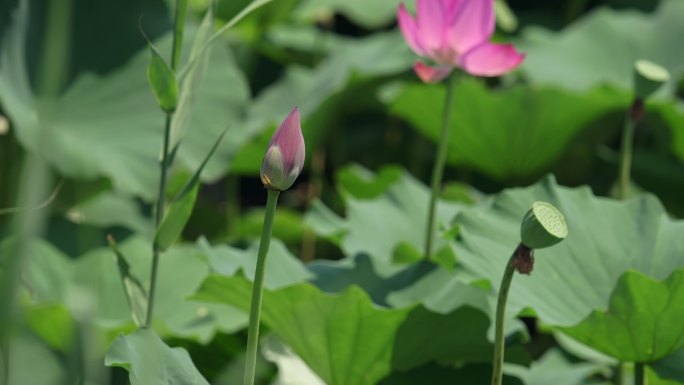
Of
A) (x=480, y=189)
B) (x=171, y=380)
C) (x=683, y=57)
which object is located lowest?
(x=480, y=189)

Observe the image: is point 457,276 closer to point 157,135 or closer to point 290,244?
point 157,135

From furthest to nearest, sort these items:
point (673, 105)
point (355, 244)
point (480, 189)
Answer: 1. point (480, 189)
2. point (673, 105)
3. point (355, 244)

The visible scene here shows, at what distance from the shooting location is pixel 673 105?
6.67ft

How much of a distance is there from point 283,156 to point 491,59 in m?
0.47

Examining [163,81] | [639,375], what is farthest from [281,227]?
[163,81]

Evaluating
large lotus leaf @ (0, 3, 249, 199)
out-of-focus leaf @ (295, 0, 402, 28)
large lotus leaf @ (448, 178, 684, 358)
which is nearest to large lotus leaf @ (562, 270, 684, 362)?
large lotus leaf @ (448, 178, 684, 358)

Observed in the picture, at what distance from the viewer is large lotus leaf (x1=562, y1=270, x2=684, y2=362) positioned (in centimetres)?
115

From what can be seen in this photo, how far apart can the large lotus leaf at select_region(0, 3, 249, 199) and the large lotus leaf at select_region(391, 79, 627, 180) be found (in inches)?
13.0

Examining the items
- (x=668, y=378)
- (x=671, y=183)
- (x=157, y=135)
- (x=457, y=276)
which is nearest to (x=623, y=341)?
(x=668, y=378)

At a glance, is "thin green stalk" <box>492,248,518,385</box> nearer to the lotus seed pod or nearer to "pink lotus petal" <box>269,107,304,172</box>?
"pink lotus petal" <box>269,107,304,172</box>

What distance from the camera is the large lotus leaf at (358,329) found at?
1213 millimetres

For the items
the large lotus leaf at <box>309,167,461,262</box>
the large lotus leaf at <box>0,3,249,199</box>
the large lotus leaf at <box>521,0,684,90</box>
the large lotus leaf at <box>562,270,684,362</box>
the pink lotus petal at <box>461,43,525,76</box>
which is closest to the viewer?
the large lotus leaf at <box>562,270,684,362</box>

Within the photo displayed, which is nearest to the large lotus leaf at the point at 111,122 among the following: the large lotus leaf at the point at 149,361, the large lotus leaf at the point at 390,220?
the large lotus leaf at the point at 390,220

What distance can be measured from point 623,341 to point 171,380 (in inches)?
17.7
